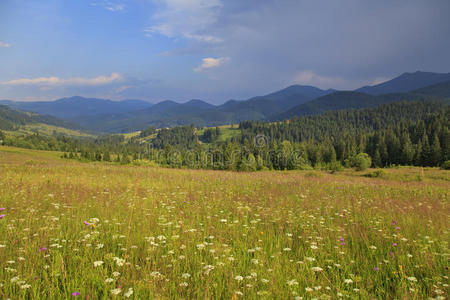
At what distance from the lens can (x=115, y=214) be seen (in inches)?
255

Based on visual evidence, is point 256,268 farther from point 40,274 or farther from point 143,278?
point 40,274

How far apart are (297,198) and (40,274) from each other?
8.38 metres

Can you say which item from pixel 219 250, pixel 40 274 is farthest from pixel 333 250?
pixel 40 274

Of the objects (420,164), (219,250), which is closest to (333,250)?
(219,250)

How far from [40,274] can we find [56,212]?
345 centimetres

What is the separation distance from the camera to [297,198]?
31.4ft

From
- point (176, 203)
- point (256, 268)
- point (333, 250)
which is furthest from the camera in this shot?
point (176, 203)

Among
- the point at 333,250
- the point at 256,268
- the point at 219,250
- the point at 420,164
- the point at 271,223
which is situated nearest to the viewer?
the point at 256,268

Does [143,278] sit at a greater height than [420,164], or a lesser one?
greater

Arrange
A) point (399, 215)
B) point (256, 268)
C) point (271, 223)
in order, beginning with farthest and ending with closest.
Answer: point (399, 215), point (271, 223), point (256, 268)

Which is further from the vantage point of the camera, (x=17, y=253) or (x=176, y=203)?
(x=176, y=203)

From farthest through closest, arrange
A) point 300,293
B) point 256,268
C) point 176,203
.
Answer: point 176,203 → point 256,268 → point 300,293

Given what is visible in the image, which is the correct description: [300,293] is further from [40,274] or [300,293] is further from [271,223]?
[40,274]

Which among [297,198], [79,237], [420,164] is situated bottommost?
[420,164]
